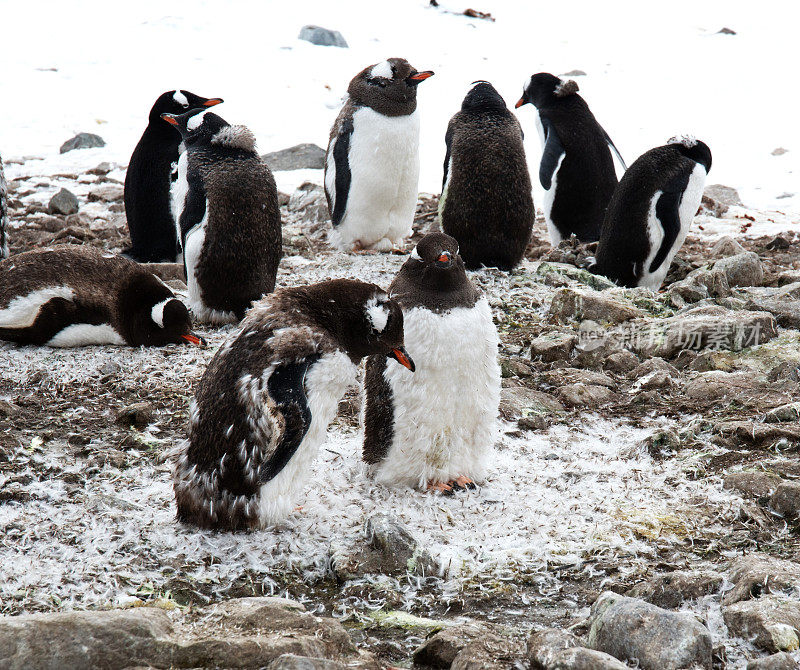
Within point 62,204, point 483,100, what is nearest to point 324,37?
point 62,204

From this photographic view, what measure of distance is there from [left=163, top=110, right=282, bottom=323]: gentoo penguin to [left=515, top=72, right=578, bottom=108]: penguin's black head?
3.66 meters

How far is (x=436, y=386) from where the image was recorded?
367 centimetres

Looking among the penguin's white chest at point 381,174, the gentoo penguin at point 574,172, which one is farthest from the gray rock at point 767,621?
the gentoo penguin at point 574,172

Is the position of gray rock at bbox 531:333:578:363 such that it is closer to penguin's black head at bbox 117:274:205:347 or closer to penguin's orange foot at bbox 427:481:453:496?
penguin's orange foot at bbox 427:481:453:496

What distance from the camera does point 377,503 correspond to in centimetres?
362

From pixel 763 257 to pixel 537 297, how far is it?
2340 mm

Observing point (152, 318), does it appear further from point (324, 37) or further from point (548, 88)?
point (324, 37)

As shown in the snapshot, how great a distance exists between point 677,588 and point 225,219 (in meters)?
3.63

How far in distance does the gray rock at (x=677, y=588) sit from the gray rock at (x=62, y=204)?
6.93 meters

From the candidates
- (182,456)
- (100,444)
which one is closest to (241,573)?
(182,456)

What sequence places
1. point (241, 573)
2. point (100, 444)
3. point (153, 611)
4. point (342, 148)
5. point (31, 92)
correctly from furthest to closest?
point (31, 92) < point (342, 148) < point (100, 444) < point (241, 573) < point (153, 611)

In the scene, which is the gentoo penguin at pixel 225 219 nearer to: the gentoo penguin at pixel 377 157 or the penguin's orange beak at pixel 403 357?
the gentoo penguin at pixel 377 157

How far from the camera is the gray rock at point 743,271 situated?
260 inches

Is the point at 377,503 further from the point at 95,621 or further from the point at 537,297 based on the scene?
the point at 537,297
